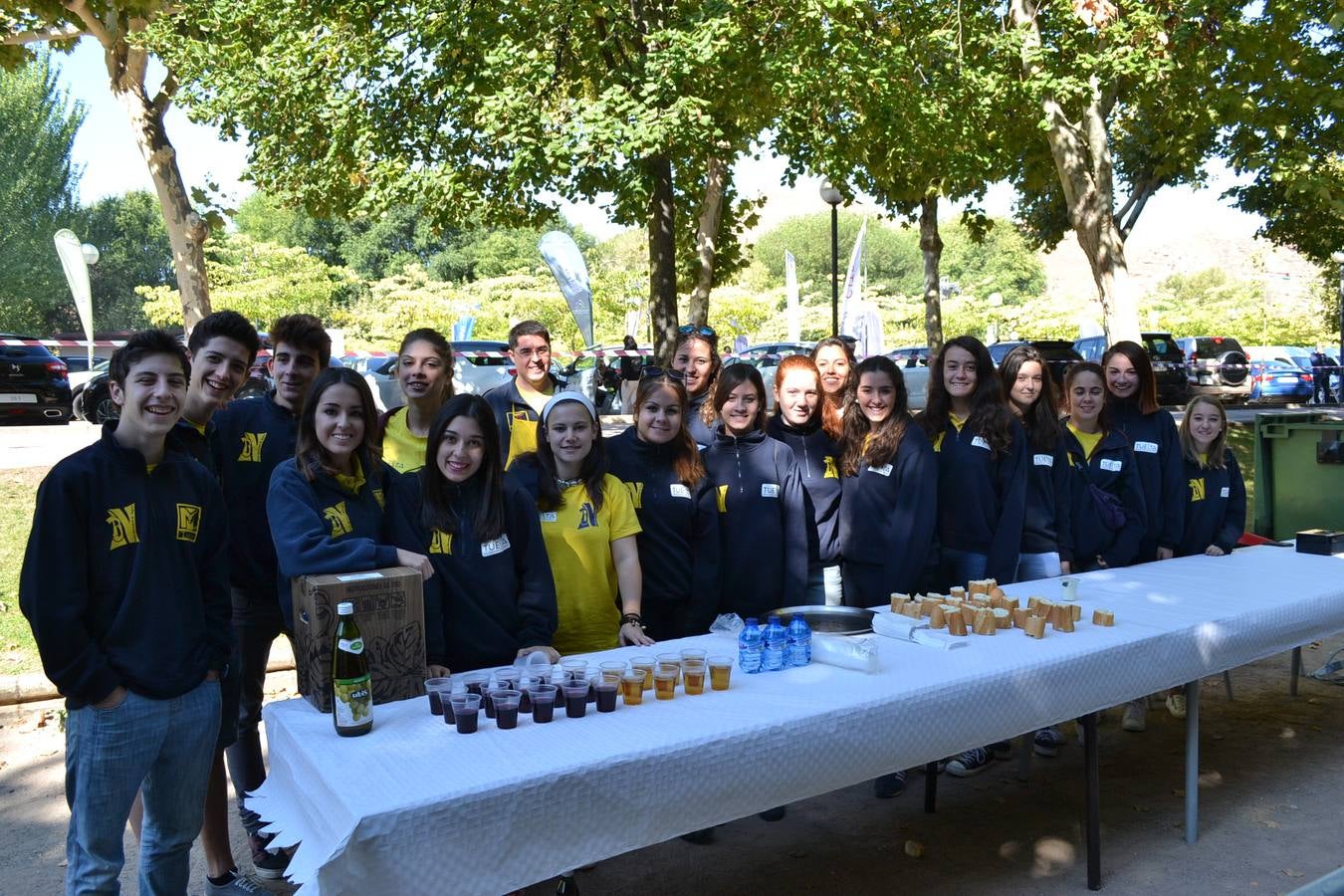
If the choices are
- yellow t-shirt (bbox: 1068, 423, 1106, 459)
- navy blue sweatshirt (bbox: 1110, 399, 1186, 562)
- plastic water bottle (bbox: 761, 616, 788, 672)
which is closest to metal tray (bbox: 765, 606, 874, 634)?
plastic water bottle (bbox: 761, 616, 788, 672)

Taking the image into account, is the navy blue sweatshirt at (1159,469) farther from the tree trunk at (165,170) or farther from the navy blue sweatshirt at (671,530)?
the tree trunk at (165,170)

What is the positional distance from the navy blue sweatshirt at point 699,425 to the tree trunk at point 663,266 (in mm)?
6518

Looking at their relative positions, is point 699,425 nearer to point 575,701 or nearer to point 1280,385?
point 575,701

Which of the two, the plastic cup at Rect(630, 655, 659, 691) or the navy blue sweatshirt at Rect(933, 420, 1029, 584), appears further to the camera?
the navy blue sweatshirt at Rect(933, 420, 1029, 584)

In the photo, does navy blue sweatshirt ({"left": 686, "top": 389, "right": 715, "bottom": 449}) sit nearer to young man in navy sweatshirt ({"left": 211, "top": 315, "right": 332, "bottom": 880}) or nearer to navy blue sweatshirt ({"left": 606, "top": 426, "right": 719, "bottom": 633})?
navy blue sweatshirt ({"left": 606, "top": 426, "right": 719, "bottom": 633})

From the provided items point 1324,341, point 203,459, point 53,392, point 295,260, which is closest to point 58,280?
point 295,260

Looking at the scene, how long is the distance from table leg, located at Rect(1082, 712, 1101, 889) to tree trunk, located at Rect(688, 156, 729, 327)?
14119 millimetres

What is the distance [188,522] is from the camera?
274 centimetres

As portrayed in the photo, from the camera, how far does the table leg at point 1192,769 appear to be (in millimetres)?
3928

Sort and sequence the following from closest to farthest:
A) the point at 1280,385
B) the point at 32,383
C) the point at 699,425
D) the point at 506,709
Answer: the point at 506,709 → the point at 699,425 → the point at 32,383 → the point at 1280,385

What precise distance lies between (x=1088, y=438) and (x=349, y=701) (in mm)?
3840

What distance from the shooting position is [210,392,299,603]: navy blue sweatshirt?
347 cm

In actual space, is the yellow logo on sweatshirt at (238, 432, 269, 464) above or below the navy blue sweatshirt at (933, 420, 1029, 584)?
above

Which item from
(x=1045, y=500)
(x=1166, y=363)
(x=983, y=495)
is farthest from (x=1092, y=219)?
(x=983, y=495)
